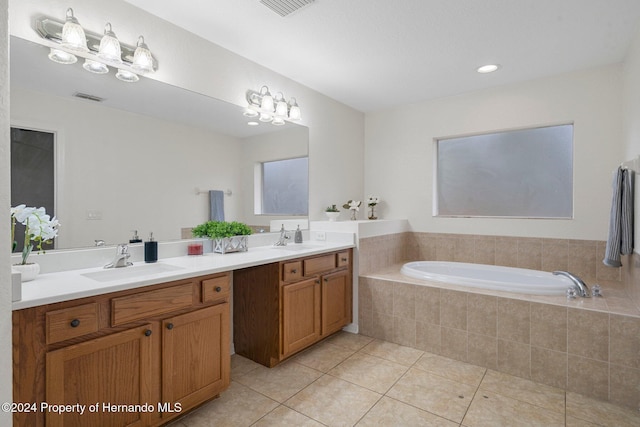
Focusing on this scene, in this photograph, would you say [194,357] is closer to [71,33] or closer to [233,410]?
[233,410]

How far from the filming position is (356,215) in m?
4.01

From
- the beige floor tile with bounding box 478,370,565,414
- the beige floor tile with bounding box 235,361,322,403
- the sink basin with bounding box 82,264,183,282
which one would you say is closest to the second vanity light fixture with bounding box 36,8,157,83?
the sink basin with bounding box 82,264,183,282

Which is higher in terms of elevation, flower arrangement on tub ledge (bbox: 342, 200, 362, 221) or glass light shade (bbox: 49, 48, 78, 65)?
glass light shade (bbox: 49, 48, 78, 65)

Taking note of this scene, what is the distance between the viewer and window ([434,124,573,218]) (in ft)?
10.4

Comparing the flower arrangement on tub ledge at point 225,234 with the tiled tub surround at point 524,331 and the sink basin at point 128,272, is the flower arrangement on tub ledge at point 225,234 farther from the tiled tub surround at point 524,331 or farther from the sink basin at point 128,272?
the tiled tub surround at point 524,331

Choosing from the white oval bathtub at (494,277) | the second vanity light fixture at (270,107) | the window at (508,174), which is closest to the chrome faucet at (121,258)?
the second vanity light fixture at (270,107)

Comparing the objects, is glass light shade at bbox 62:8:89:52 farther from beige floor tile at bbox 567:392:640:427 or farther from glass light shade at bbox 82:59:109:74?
beige floor tile at bbox 567:392:640:427

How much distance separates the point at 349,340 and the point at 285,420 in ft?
3.96

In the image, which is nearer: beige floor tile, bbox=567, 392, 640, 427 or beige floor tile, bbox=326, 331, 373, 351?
beige floor tile, bbox=567, 392, 640, 427

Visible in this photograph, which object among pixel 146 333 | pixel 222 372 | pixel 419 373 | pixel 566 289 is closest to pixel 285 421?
pixel 222 372

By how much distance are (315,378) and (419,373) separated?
2.44ft

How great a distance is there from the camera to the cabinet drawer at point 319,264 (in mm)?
2584

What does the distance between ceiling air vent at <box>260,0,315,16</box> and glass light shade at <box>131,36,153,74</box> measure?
76cm

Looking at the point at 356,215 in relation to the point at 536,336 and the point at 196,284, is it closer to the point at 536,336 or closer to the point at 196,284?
the point at 536,336
